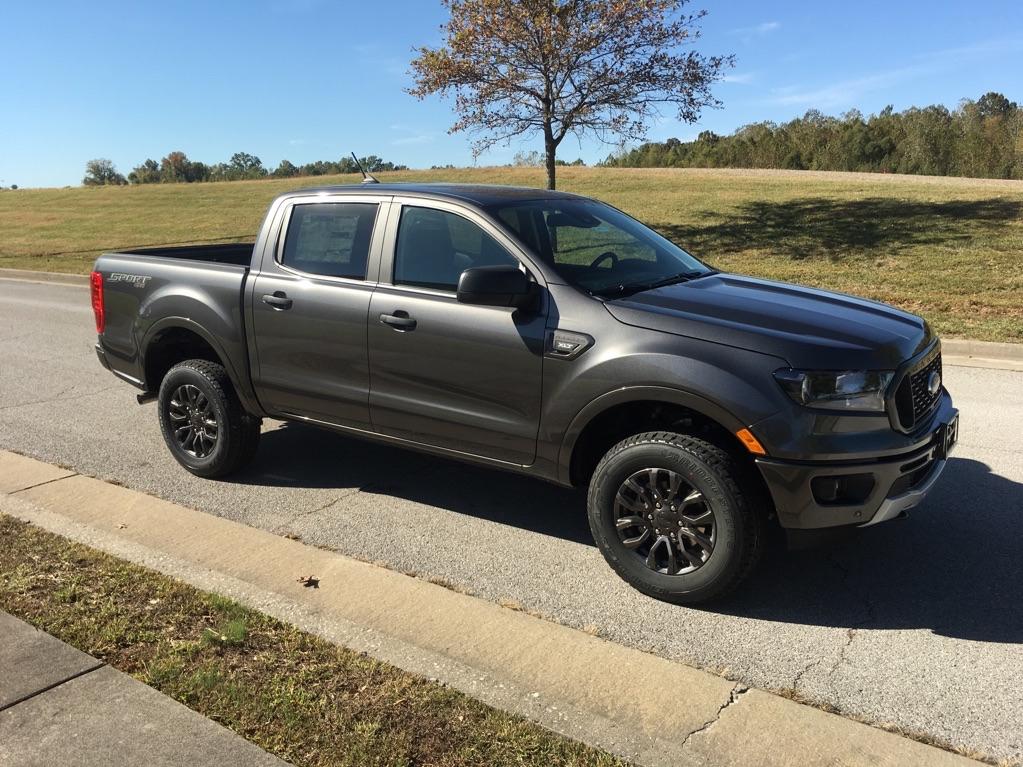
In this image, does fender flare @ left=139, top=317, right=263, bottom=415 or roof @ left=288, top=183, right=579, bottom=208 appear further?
fender flare @ left=139, top=317, right=263, bottom=415

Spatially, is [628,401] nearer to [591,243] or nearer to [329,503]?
[591,243]

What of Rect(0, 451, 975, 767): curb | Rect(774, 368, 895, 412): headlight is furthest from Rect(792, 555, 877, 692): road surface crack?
Rect(774, 368, 895, 412): headlight

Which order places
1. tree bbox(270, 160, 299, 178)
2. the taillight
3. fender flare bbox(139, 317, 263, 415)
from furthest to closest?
tree bbox(270, 160, 299, 178) < the taillight < fender flare bbox(139, 317, 263, 415)

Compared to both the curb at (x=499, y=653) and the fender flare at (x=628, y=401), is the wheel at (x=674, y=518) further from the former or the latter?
the curb at (x=499, y=653)

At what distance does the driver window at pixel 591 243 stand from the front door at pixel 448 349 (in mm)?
354

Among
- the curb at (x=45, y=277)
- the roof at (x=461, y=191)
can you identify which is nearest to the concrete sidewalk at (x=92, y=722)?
the roof at (x=461, y=191)

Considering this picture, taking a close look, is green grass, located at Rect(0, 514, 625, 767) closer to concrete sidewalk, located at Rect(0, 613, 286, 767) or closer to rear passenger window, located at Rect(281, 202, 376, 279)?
concrete sidewalk, located at Rect(0, 613, 286, 767)

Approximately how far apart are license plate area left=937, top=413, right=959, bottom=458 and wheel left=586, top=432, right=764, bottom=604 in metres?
0.94

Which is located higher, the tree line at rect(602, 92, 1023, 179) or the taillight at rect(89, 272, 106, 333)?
the tree line at rect(602, 92, 1023, 179)

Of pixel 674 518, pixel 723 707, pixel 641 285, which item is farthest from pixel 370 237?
pixel 723 707

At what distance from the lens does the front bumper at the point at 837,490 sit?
337 centimetres

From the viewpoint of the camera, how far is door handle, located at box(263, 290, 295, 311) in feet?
15.9

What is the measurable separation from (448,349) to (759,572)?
184 cm

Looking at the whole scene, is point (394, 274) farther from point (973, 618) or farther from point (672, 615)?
point (973, 618)
